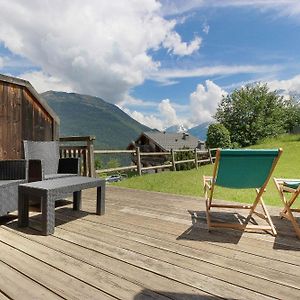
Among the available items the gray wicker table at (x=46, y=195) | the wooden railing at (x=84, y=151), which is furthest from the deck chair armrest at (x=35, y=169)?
the wooden railing at (x=84, y=151)

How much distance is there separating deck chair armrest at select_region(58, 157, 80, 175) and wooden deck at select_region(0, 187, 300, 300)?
1.03 metres

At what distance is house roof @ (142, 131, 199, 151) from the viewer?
131 feet

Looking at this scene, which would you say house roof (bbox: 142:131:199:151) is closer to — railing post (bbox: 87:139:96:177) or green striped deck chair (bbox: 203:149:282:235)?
railing post (bbox: 87:139:96:177)

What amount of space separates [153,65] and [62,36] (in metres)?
4.90

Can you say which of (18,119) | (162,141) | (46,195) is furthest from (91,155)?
(162,141)

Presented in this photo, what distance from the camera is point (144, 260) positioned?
7.43ft

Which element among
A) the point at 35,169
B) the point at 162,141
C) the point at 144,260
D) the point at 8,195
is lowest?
the point at 144,260

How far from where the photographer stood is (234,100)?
3584cm

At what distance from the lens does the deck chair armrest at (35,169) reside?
3840 mm

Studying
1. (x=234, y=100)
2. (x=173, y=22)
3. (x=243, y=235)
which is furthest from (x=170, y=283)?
(x=234, y=100)

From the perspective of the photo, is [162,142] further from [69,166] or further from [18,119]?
[69,166]

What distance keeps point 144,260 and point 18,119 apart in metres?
4.28

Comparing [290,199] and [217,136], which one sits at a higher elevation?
[217,136]

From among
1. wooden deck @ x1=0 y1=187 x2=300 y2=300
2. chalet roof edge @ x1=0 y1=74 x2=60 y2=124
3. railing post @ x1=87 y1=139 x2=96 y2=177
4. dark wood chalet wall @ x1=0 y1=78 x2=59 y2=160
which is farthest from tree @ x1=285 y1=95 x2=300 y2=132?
wooden deck @ x1=0 y1=187 x2=300 y2=300
